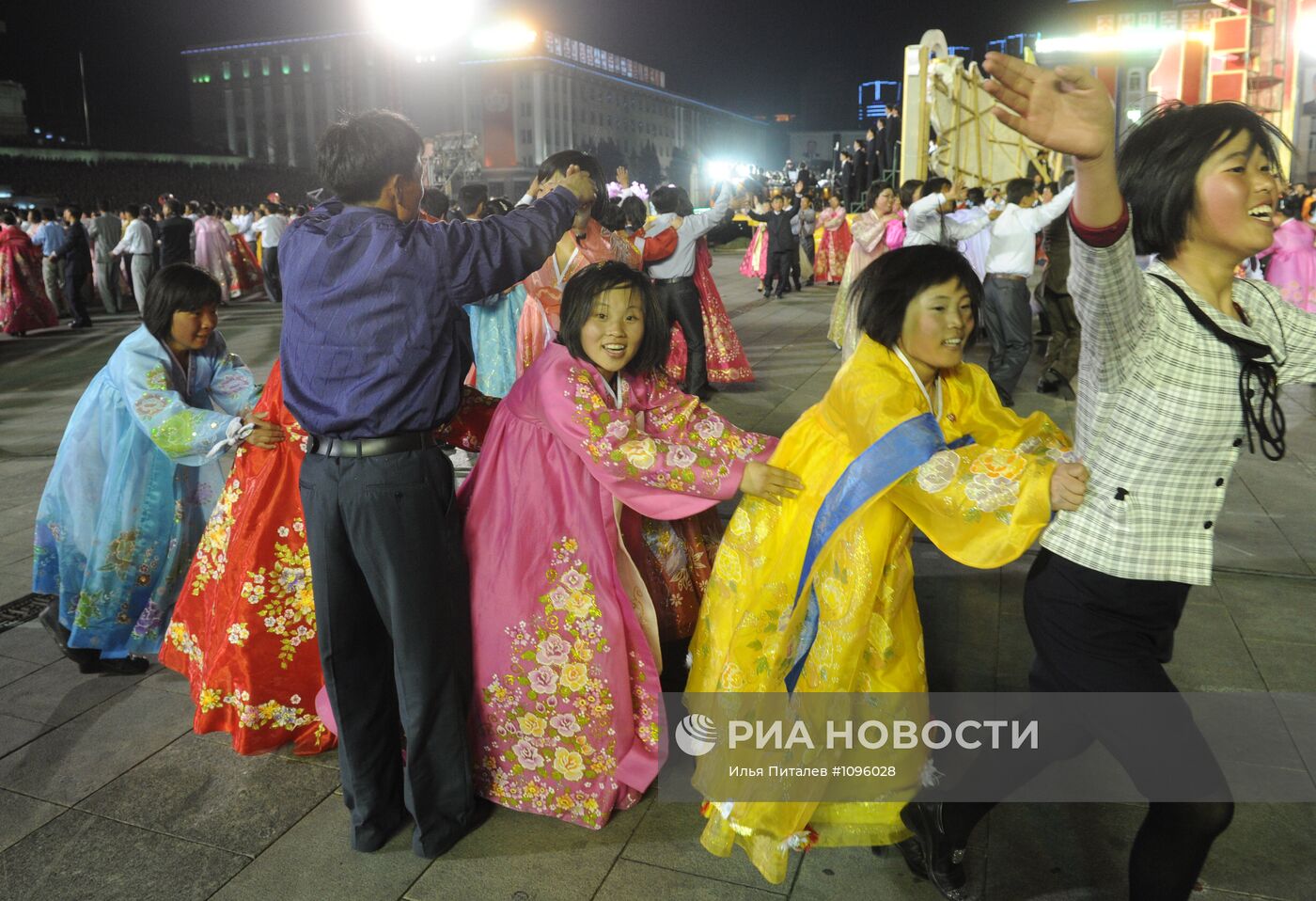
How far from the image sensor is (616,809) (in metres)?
2.71

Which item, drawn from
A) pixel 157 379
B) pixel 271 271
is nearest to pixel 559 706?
pixel 157 379

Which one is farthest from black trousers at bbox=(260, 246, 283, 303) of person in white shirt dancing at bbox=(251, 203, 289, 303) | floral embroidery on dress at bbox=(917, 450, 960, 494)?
floral embroidery on dress at bbox=(917, 450, 960, 494)

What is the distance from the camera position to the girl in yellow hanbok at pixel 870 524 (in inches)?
82.9

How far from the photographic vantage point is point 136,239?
549 inches

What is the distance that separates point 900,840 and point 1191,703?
1.31 meters

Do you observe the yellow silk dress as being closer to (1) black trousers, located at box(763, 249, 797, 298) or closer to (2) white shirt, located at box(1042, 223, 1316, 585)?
(2) white shirt, located at box(1042, 223, 1316, 585)

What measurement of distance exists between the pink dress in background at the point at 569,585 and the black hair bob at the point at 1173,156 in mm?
1086

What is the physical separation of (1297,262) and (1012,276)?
125 inches

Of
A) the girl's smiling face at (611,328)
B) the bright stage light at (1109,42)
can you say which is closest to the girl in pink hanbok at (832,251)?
the girl's smiling face at (611,328)

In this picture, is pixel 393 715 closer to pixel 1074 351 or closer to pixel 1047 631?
pixel 1047 631

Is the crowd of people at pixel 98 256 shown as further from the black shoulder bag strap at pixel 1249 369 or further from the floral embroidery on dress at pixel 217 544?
the black shoulder bag strap at pixel 1249 369

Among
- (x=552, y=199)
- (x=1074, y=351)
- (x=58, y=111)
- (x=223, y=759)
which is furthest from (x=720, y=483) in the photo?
(x=58, y=111)

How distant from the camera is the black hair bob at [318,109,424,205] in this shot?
2307 mm

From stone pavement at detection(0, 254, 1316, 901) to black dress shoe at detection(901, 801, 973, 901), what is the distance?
0.07m
